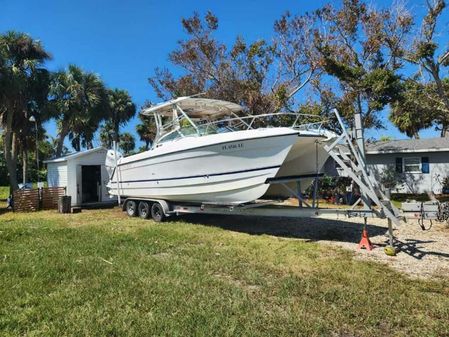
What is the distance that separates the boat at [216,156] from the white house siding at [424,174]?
40.5ft

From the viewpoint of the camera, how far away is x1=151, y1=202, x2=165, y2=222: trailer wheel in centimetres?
1137

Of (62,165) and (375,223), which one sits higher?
(62,165)

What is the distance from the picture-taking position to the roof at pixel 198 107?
11.5 meters

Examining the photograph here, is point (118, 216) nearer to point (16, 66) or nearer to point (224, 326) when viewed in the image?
point (224, 326)

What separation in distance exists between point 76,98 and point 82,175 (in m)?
5.73

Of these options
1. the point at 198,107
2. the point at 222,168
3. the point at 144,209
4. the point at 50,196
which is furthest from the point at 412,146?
the point at 50,196

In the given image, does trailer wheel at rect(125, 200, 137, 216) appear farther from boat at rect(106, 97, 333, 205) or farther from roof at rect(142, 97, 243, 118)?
roof at rect(142, 97, 243, 118)

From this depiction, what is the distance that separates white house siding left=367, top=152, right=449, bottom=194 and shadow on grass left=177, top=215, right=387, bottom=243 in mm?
10923

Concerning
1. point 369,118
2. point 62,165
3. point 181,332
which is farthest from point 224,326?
point 369,118

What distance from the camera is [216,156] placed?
9297 millimetres

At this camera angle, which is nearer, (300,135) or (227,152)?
(300,135)

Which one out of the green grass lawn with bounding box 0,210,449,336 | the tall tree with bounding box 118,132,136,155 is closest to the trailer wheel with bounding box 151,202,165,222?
the green grass lawn with bounding box 0,210,449,336

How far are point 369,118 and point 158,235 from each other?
15101mm

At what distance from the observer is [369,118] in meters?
20.4
